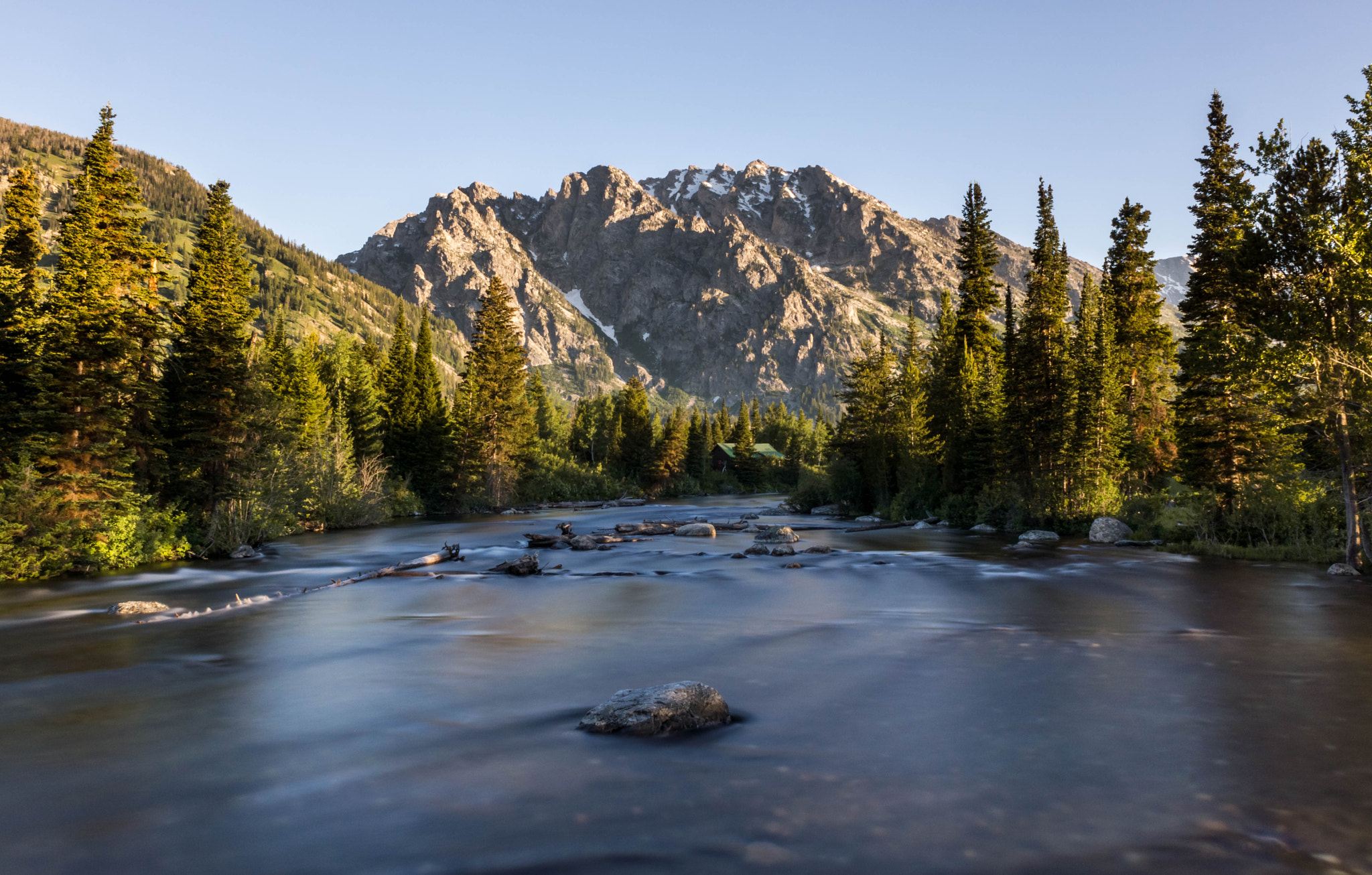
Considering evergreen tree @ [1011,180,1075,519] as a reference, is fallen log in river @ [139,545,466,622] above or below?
below

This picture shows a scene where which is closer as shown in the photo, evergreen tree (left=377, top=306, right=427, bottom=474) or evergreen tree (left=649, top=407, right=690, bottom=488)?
evergreen tree (left=377, top=306, right=427, bottom=474)

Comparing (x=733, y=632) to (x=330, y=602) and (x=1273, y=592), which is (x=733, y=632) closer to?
(x=330, y=602)

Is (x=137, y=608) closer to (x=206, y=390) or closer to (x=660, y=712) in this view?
(x=660, y=712)

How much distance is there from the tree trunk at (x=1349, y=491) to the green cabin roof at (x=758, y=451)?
103 metres

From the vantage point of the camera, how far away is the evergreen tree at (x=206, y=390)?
1174 inches

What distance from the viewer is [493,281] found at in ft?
240

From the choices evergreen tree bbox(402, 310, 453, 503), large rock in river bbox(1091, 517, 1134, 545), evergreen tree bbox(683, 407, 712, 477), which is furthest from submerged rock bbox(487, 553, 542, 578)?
evergreen tree bbox(683, 407, 712, 477)

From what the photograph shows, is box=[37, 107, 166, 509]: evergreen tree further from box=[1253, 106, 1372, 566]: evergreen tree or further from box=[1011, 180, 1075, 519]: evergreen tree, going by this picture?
box=[1011, 180, 1075, 519]: evergreen tree

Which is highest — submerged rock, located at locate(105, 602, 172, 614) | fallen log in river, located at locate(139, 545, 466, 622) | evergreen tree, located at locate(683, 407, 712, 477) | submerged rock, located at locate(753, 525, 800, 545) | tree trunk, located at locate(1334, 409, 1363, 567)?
evergreen tree, located at locate(683, 407, 712, 477)

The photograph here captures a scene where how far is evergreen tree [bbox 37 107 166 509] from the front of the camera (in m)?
23.8

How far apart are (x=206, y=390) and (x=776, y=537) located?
25.7 meters

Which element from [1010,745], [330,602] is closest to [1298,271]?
[1010,745]

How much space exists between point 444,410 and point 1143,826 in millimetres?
69685

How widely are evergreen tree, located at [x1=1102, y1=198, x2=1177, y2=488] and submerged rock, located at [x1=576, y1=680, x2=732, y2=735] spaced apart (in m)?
40.4
